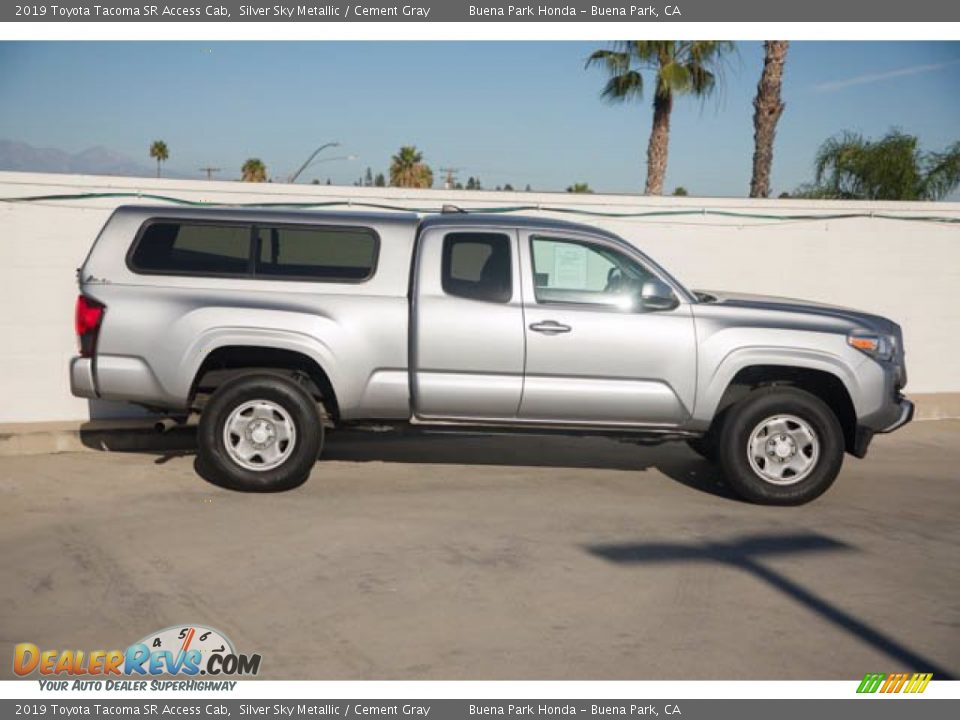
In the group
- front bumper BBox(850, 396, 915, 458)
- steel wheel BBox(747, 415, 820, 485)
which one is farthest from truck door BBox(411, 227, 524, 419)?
front bumper BBox(850, 396, 915, 458)

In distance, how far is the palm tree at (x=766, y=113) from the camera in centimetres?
1991

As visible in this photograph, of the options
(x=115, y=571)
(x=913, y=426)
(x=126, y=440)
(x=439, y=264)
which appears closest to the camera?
(x=115, y=571)

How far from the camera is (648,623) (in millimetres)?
4996

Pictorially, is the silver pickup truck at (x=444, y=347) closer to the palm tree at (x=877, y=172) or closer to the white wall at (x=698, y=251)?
the white wall at (x=698, y=251)

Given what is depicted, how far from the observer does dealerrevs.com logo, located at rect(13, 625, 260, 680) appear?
439 cm

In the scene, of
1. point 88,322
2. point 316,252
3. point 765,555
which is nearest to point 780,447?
point 765,555

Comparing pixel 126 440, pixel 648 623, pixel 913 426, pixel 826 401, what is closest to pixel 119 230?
pixel 126 440

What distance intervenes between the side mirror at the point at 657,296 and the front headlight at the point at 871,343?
50.1 inches

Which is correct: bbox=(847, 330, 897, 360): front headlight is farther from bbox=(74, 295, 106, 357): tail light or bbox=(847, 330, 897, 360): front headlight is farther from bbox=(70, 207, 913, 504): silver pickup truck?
bbox=(74, 295, 106, 357): tail light

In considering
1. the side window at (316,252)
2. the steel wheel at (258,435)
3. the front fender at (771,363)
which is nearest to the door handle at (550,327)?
the front fender at (771,363)

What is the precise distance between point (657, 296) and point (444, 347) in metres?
1.53

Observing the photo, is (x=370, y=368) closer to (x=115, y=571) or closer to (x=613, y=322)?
(x=613, y=322)

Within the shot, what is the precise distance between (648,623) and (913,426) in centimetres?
709

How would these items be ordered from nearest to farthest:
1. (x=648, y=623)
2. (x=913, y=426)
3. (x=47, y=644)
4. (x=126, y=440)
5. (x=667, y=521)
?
(x=47, y=644) → (x=648, y=623) → (x=667, y=521) → (x=126, y=440) → (x=913, y=426)
